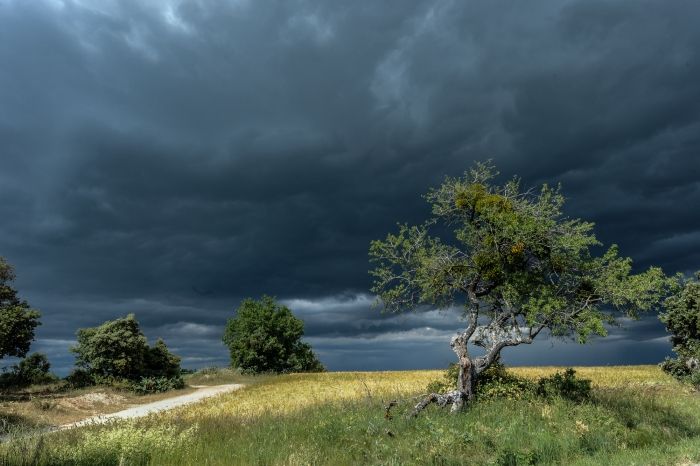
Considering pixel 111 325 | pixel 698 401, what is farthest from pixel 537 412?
pixel 111 325

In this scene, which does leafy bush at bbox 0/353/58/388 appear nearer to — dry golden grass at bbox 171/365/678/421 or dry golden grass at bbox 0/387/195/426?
dry golden grass at bbox 0/387/195/426

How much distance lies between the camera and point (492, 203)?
2166 cm

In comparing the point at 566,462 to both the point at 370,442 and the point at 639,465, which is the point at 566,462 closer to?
the point at 639,465

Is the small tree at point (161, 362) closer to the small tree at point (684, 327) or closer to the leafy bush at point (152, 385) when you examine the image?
the leafy bush at point (152, 385)

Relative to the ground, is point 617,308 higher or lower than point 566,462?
higher

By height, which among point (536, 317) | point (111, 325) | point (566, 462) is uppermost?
point (111, 325)

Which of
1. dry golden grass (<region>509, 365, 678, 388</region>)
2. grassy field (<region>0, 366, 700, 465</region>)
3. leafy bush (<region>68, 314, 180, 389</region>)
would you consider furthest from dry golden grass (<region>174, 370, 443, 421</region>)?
leafy bush (<region>68, 314, 180, 389</region>)

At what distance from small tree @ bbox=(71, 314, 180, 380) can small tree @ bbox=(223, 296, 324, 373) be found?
18.8 meters

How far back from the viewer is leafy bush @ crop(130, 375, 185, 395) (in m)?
44.4

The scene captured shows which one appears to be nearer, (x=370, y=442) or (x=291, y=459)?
(x=291, y=459)

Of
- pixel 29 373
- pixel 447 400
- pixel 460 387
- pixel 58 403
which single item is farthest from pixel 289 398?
pixel 29 373

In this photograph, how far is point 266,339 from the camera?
2756 inches

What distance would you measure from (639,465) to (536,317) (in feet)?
32.3

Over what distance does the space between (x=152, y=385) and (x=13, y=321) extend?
12620 millimetres
